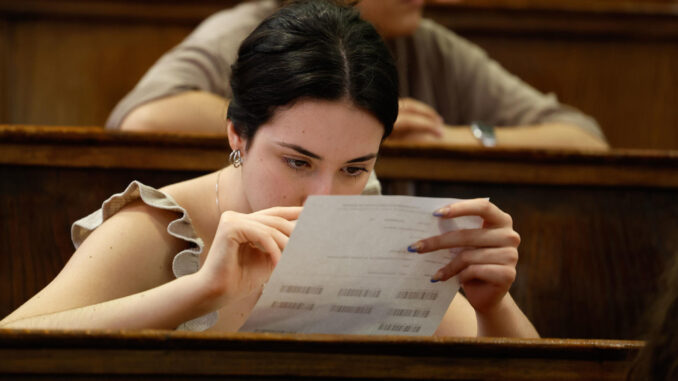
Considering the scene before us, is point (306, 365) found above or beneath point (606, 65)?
above

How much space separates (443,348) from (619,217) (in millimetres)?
910

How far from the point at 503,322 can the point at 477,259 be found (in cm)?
15

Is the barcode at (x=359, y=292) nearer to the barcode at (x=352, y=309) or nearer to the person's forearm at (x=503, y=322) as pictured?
the barcode at (x=352, y=309)

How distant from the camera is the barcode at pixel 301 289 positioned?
1021mm

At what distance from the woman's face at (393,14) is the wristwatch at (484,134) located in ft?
1.08

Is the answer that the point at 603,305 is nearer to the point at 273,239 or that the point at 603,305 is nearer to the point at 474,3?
the point at 273,239

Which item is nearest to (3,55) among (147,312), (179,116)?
(179,116)

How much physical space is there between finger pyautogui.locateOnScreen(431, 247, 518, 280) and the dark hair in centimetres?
27

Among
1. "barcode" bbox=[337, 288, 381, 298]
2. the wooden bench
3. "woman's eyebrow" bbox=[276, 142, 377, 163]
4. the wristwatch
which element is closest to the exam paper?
"barcode" bbox=[337, 288, 381, 298]

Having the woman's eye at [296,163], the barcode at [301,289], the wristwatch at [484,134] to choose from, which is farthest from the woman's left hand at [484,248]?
the wristwatch at [484,134]

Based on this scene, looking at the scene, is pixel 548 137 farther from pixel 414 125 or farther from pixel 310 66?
pixel 310 66

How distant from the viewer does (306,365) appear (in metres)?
0.86

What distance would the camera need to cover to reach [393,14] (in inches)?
88.0

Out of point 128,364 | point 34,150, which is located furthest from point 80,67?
point 128,364
